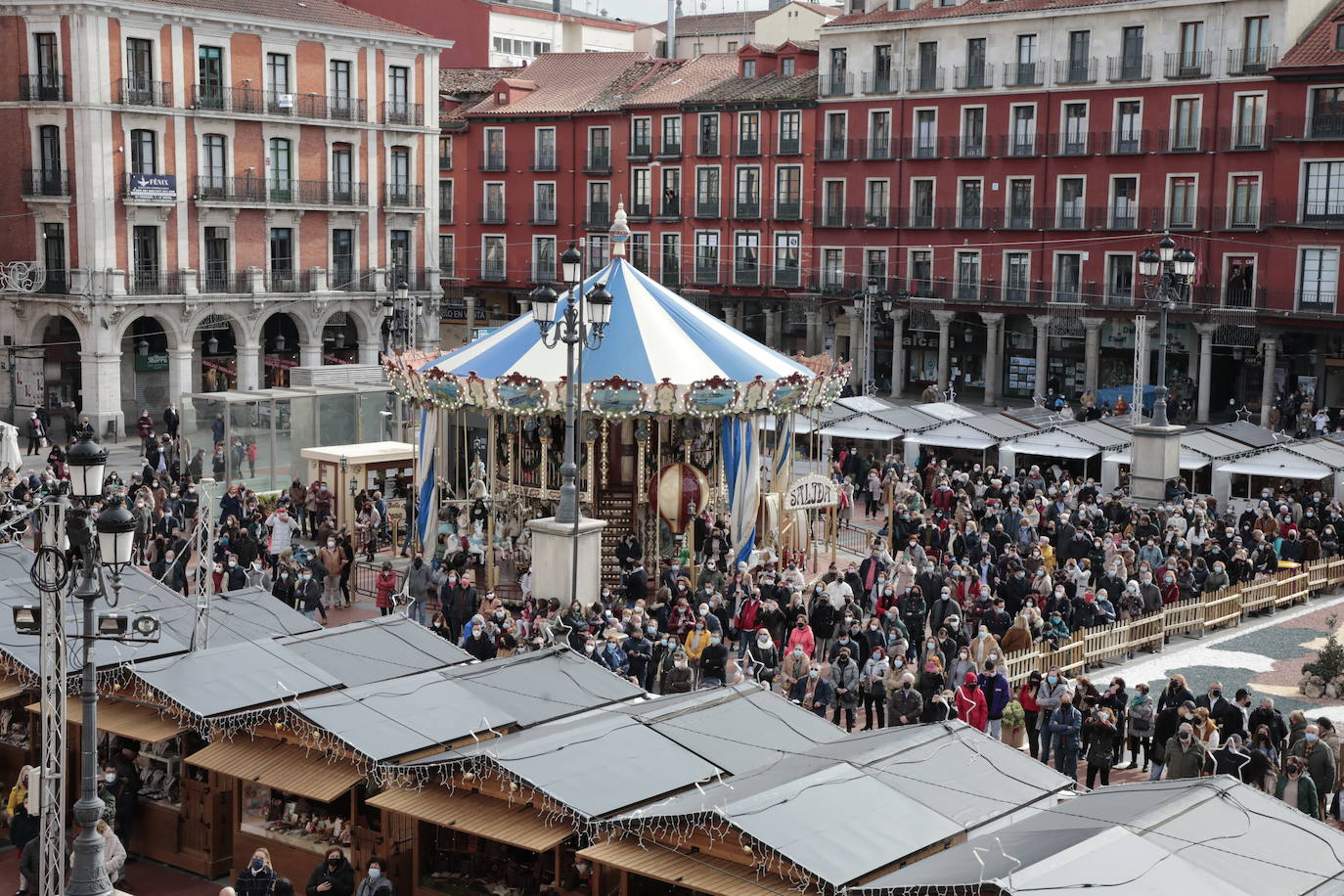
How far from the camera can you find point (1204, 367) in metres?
49.2

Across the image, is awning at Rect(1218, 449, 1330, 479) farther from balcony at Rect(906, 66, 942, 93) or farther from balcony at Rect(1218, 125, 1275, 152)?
balcony at Rect(906, 66, 942, 93)

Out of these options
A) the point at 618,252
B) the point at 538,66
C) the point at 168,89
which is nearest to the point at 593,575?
the point at 618,252

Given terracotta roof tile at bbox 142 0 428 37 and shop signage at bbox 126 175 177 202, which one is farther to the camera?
terracotta roof tile at bbox 142 0 428 37

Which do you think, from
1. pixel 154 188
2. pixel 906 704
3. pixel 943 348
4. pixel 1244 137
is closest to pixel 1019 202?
pixel 943 348

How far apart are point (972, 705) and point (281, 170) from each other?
37.2 metres

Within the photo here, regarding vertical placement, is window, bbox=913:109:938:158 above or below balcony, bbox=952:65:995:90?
below

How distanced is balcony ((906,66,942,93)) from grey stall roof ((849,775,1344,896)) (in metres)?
44.3

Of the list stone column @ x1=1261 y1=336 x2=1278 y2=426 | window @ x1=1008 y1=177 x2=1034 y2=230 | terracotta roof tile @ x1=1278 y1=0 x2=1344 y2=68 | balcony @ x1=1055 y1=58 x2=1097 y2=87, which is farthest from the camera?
window @ x1=1008 y1=177 x2=1034 y2=230

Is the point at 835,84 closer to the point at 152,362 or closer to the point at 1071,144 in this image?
the point at 1071,144

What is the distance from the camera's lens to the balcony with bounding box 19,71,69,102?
151ft

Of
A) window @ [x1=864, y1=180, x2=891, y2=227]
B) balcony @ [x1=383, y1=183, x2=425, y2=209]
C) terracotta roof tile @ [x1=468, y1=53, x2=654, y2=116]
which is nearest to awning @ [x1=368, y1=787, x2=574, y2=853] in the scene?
balcony @ [x1=383, y1=183, x2=425, y2=209]

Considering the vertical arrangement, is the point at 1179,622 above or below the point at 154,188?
below

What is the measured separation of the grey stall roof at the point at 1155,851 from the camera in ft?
37.6

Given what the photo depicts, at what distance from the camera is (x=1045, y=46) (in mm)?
52562
